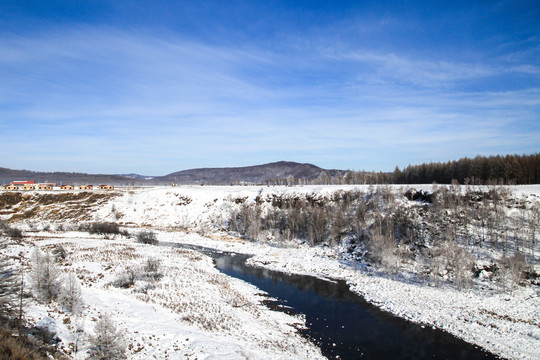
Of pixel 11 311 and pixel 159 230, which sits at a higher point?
pixel 11 311

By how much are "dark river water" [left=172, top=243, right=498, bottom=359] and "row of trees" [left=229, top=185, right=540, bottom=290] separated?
11.7m

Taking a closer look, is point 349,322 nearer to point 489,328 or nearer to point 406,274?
point 489,328

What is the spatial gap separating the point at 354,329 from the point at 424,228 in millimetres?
31272

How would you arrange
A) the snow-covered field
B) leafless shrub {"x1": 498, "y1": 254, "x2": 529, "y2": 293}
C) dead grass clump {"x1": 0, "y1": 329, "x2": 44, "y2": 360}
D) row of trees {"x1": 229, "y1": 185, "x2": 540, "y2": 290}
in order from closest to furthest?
dead grass clump {"x1": 0, "y1": 329, "x2": 44, "y2": 360}
the snow-covered field
leafless shrub {"x1": 498, "y1": 254, "x2": 529, "y2": 293}
row of trees {"x1": 229, "y1": 185, "x2": 540, "y2": 290}

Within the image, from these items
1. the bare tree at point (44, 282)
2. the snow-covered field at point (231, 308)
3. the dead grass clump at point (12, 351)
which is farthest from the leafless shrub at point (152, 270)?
the dead grass clump at point (12, 351)

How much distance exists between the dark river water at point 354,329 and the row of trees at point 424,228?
38.4 ft

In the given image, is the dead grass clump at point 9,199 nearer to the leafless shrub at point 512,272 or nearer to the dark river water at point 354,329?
the dark river water at point 354,329

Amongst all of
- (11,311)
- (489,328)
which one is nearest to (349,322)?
(489,328)

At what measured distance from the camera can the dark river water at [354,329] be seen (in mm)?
22219

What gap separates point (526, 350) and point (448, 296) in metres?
10.6

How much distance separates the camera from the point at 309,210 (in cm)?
6806

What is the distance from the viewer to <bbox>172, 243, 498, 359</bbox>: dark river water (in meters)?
22.2

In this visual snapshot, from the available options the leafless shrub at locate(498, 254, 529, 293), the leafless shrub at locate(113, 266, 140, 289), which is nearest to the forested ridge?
the leafless shrub at locate(498, 254, 529, 293)

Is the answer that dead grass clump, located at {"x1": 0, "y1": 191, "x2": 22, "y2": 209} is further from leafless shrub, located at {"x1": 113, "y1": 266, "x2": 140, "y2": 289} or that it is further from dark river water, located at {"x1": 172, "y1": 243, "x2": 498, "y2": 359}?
dark river water, located at {"x1": 172, "y1": 243, "x2": 498, "y2": 359}
